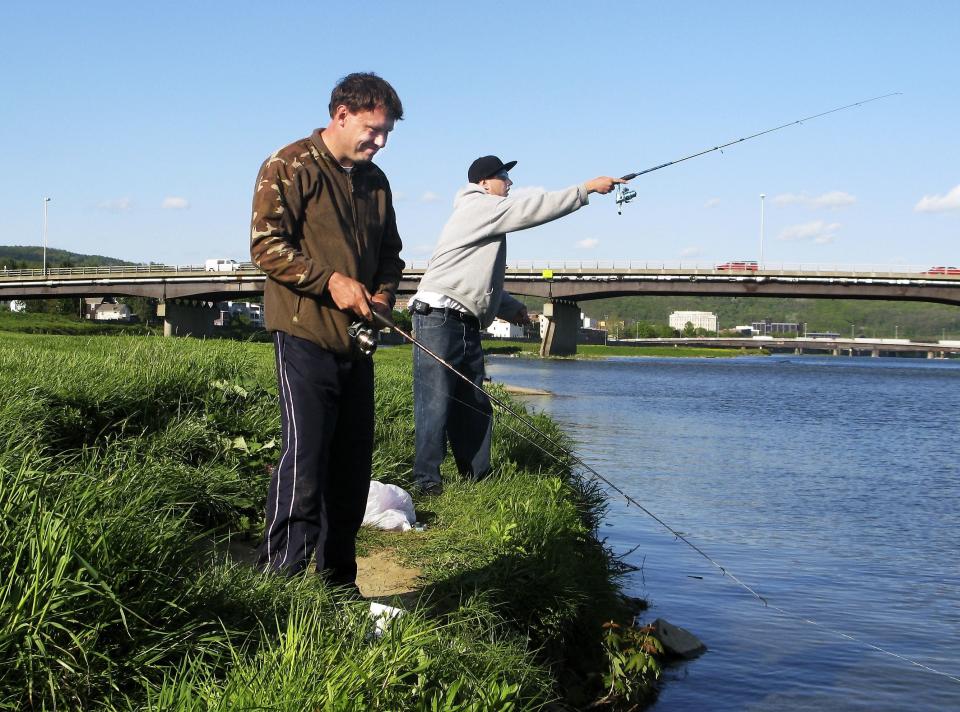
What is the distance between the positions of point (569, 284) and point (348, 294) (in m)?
75.9

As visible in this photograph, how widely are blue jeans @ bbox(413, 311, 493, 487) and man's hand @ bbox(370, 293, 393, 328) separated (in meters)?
2.29

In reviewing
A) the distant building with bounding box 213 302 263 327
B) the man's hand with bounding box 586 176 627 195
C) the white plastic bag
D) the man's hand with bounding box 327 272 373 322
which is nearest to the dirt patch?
the white plastic bag

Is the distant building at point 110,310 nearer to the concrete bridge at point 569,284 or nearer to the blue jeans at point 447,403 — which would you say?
the concrete bridge at point 569,284

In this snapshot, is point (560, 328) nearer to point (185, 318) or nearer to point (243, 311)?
point (185, 318)

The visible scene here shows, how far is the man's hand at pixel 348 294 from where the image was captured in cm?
405

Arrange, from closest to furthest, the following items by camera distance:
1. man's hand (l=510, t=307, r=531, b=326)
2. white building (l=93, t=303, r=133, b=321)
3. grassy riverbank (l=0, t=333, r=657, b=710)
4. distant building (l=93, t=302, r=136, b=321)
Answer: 1. grassy riverbank (l=0, t=333, r=657, b=710)
2. man's hand (l=510, t=307, r=531, b=326)
3. distant building (l=93, t=302, r=136, b=321)
4. white building (l=93, t=303, r=133, b=321)

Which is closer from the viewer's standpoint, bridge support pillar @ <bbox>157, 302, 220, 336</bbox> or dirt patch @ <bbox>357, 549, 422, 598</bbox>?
dirt patch @ <bbox>357, 549, 422, 598</bbox>

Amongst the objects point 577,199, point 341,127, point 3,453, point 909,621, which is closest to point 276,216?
point 341,127

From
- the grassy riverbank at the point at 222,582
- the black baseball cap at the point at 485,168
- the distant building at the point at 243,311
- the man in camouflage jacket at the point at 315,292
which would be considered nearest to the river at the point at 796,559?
the grassy riverbank at the point at 222,582

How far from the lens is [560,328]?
277ft

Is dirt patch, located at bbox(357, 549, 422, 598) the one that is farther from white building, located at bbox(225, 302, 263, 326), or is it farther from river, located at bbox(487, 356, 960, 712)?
white building, located at bbox(225, 302, 263, 326)

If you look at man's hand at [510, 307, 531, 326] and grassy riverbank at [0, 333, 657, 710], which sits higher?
man's hand at [510, 307, 531, 326]

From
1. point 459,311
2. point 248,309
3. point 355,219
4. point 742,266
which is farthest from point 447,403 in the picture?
point 248,309

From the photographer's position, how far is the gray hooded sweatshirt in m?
6.61
